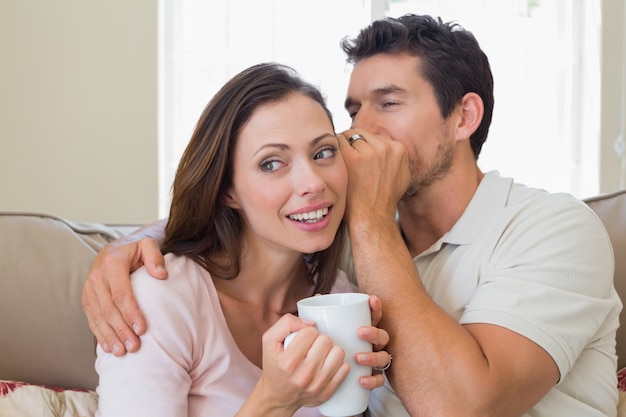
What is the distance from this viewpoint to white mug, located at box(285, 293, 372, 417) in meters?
1.10

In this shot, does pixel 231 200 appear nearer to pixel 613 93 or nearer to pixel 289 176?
pixel 289 176

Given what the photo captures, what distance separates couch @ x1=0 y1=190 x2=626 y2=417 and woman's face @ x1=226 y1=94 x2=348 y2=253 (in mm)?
457

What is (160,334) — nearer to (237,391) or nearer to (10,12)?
(237,391)

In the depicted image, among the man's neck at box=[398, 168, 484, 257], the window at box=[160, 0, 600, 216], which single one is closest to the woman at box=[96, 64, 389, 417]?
the man's neck at box=[398, 168, 484, 257]

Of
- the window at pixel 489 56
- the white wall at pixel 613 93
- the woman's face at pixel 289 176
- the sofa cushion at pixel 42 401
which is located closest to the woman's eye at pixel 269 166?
the woman's face at pixel 289 176

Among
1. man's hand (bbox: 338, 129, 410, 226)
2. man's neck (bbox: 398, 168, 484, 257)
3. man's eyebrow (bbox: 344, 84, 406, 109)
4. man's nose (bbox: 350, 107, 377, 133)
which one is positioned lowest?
man's neck (bbox: 398, 168, 484, 257)

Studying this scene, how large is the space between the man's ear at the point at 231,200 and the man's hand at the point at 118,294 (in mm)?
184

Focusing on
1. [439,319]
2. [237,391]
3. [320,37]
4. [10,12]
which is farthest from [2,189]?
[439,319]

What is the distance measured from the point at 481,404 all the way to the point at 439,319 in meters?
0.16

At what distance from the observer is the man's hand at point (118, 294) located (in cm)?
120

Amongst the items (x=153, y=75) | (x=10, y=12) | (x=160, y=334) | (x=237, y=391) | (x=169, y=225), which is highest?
(x=10, y=12)

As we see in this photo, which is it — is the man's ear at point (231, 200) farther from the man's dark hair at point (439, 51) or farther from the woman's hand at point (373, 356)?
the man's dark hair at point (439, 51)

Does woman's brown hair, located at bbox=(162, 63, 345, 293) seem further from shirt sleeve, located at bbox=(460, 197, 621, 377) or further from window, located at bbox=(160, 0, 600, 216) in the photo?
window, located at bbox=(160, 0, 600, 216)

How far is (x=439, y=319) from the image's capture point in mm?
1298
